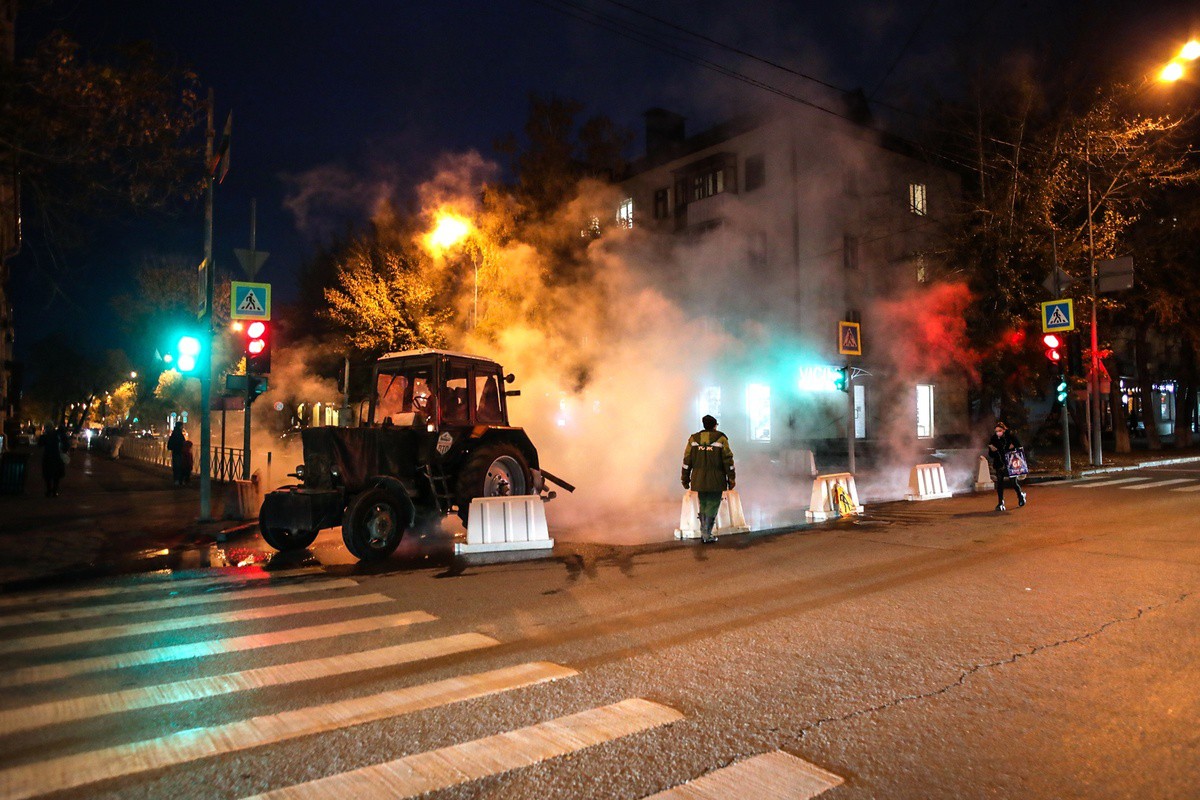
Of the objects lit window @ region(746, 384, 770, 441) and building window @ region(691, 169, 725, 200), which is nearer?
lit window @ region(746, 384, 770, 441)

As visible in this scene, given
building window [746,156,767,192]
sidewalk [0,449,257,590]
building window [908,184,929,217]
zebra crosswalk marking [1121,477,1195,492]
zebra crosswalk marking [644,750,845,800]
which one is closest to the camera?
zebra crosswalk marking [644,750,845,800]

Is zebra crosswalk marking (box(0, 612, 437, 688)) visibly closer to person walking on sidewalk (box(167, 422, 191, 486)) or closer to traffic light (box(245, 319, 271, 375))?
traffic light (box(245, 319, 271, 375))

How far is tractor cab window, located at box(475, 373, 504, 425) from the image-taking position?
9320mm

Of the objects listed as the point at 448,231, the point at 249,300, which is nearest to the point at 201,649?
the point at 249,300

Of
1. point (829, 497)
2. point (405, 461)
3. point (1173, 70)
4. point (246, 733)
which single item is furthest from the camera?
point (1173, 70)

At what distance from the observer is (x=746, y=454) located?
21.6 metres

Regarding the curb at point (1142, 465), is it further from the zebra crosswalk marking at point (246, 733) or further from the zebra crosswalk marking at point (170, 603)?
the zebra crosswalk marking at point (246, 733)

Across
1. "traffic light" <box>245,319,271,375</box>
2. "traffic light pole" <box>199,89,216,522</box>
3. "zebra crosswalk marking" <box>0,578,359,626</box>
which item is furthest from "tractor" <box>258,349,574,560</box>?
"traffic light" <box>245,319,271,375</box>

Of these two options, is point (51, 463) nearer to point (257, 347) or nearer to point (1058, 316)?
point (257, 347)

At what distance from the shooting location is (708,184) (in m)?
27.2

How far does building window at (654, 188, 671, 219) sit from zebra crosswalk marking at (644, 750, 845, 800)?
88.0 ft

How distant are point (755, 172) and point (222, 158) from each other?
58.6 ft

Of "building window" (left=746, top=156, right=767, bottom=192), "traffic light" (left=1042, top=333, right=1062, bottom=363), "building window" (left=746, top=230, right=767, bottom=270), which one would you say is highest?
"building window" (left=746, top=156, right=767, bottom=192)

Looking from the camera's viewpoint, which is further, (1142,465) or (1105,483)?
(1142,465)
